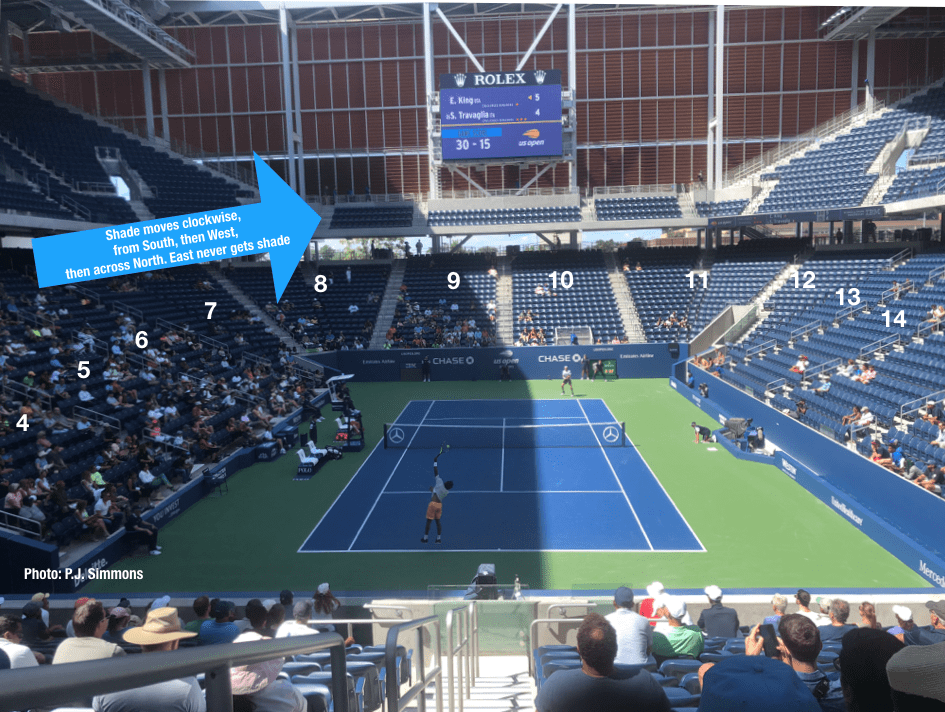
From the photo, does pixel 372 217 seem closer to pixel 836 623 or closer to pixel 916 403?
pixel 916 403

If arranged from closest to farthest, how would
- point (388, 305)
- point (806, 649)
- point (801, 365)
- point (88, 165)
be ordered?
point (806, 649), point (801, 365), point (88, 165), point (388, 305)

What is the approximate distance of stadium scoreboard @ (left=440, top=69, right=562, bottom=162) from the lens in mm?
40688

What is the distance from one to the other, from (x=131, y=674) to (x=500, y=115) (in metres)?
42.0

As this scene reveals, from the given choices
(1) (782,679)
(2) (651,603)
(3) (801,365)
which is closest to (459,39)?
(3) (801,365)

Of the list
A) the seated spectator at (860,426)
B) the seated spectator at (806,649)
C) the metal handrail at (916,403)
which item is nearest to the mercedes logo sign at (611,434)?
the seated spectator at (860,426)

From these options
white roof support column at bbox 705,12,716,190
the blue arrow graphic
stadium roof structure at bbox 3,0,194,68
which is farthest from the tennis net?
white roof support column at bbox 705,12,716,190

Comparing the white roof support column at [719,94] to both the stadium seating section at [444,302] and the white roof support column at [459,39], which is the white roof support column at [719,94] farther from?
the stadium seating section at [444,302]

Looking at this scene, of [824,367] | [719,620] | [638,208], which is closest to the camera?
[719,620]

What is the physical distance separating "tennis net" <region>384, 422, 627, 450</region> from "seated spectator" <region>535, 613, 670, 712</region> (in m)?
20.1

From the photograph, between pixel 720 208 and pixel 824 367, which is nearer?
pixel 824 367

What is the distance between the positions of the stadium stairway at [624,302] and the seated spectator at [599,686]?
35.4 m

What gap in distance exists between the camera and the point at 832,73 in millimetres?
45562

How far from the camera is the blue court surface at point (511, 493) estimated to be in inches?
621

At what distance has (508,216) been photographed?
43.8m
